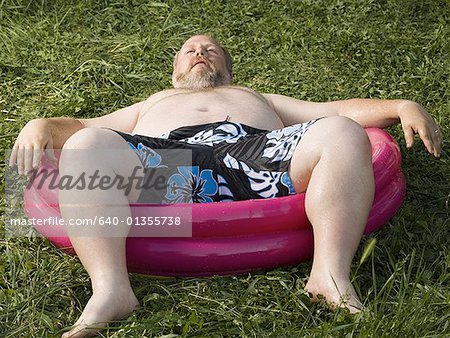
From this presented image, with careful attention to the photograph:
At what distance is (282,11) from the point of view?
5.47 meters

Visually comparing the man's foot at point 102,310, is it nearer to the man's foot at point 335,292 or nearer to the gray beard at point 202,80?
the man's foot at point 335,292

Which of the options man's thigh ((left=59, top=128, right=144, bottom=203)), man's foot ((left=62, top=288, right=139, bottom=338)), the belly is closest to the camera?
man's foot ((left=62, top=288, right=139, bottom=338))

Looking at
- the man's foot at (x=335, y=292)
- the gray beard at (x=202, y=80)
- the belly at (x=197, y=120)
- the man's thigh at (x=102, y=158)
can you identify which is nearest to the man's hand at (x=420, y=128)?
the belly at (x=197, y=120)

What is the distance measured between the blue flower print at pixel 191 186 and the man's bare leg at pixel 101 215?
6.2 inches

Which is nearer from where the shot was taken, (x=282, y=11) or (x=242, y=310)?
(x=242, y=310)

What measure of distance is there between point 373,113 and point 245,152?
0.81 metres

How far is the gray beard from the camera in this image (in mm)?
4137

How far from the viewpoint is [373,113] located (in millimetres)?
3834

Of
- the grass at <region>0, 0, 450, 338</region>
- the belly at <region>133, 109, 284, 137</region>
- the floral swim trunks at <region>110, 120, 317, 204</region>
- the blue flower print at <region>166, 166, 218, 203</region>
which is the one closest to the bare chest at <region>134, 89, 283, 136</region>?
the belly at <region>133, 109, 284, 137</region>

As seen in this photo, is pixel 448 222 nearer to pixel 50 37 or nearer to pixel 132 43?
pixel 132 43

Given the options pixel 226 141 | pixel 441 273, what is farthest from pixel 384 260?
pixel 226 141

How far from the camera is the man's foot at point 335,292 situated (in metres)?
2.72

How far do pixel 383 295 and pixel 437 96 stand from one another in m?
2.01

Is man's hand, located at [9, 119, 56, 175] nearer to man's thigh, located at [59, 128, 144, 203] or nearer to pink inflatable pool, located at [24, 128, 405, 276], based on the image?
man's thigh, located at [59, 128, 144, 203]
